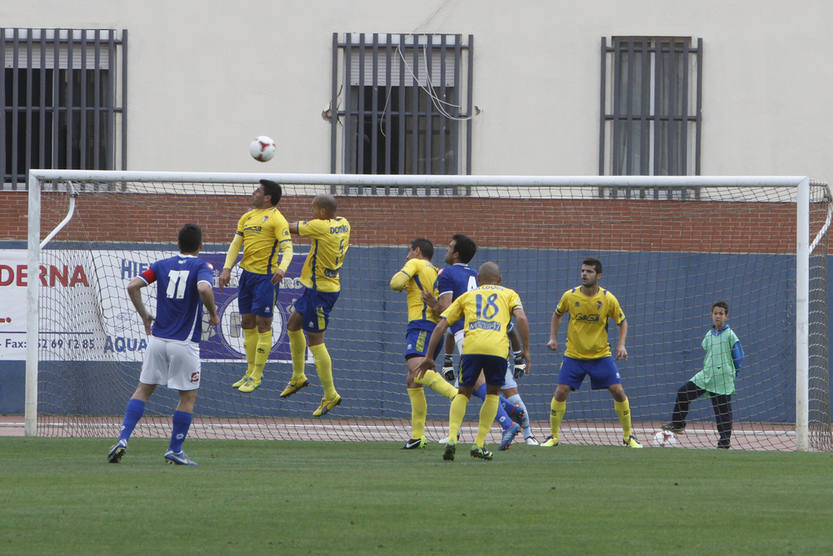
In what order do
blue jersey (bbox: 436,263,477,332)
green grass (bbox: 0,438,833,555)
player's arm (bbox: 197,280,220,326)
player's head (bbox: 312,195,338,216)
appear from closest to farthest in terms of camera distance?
green grass (bbox: 0,438,833,555)
player's arm (bbox: 197,280,220,326)
blue jersey (bbox: 436,263,477,332)
player's head (bbox: 312,195,338,216)

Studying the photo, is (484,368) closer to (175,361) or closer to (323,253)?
(175,361)

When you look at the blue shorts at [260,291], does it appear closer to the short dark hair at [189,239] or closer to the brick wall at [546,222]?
the short dark hair at [189,239]

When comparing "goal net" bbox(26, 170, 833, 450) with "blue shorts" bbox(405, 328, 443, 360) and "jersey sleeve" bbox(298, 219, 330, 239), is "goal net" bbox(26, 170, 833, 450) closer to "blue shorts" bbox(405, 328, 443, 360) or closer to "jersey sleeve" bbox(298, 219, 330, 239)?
"blue shorts" bbox(405, 328, 443, 360)

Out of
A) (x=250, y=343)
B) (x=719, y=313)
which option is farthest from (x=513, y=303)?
(x=719, y=313)

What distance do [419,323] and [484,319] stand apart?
187 centimetres

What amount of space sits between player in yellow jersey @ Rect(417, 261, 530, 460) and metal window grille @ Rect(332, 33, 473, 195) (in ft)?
26.9

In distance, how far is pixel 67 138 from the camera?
752 inches

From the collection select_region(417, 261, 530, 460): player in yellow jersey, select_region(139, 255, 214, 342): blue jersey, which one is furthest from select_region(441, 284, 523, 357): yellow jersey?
select_region(139, 255, 214, 342): blue jersey

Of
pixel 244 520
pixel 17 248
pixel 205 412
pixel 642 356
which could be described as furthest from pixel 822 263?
pixel 17 248

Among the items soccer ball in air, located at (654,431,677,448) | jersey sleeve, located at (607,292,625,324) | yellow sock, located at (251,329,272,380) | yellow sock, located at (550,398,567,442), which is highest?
jersey sleeve, located at (607,292,625,324)

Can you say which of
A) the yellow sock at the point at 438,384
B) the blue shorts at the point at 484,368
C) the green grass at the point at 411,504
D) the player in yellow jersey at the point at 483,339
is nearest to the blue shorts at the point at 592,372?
the green grass at the point at 411,504

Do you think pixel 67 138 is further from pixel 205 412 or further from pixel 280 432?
pixel 280 432

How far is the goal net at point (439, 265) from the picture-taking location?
16.4 m

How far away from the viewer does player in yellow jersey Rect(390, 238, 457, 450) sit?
1272 cm
